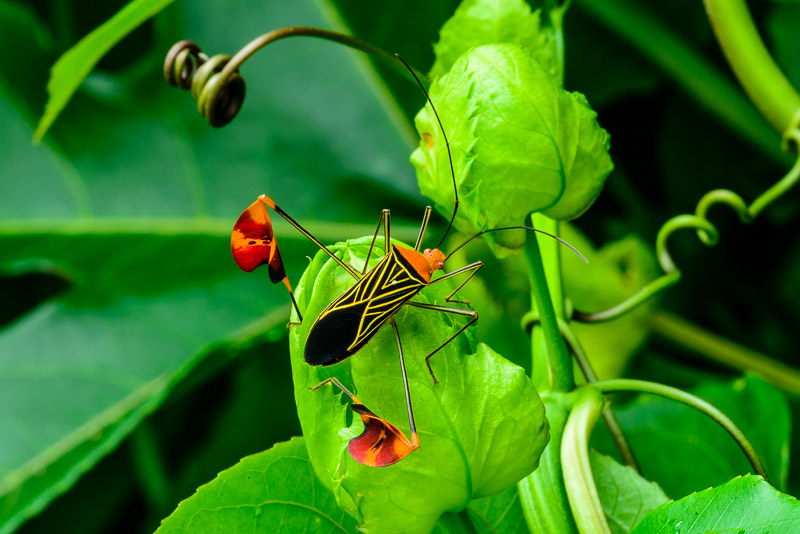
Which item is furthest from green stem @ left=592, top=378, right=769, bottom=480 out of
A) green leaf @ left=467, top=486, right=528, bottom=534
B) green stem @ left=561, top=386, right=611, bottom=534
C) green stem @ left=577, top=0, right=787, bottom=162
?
green stem @ left=577, top=0, right=787, bottom=162

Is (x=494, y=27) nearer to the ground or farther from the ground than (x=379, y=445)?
farther from the ground

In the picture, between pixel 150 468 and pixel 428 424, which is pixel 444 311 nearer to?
pixel 428 424

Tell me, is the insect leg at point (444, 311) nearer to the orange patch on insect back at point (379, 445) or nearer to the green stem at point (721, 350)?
the orange patch on insect back at point (379, 445)

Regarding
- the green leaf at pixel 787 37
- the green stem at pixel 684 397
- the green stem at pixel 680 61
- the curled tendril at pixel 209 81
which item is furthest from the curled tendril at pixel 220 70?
the green leaf at pixel 787 37

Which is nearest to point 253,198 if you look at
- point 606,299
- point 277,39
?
point 606,299

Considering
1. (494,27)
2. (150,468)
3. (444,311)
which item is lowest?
(150,468)

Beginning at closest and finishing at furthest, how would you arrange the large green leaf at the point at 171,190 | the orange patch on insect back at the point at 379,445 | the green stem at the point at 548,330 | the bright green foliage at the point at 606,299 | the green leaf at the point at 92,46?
the orange patch on insect back at the point at 379,445, the green stem at the point at 548,330, the green leaf at the point at 92,46, the bright green foliage at the point at 606,299, the large green leaf at the point at 171,190
